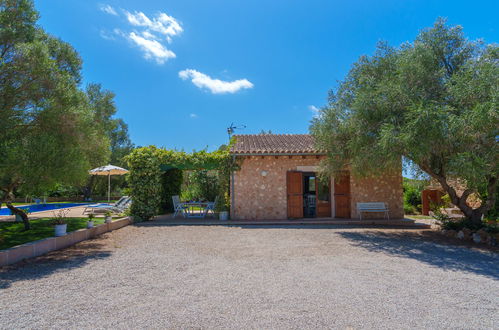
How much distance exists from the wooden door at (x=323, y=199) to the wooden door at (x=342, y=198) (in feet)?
1.20

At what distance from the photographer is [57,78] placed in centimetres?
603

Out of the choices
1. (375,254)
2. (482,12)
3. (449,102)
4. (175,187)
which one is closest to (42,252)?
(375,254)

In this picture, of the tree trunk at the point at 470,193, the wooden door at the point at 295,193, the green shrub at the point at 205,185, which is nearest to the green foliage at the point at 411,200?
the tree trunk at the point at 470,193

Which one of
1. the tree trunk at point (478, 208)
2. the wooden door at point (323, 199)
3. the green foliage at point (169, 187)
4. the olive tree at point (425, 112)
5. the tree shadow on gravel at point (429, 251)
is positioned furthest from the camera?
the green foliage at point (169, 187)

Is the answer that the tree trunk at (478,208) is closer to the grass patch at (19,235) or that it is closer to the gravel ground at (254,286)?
the gravel ground at (254,286)

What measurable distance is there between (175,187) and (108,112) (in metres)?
12.5

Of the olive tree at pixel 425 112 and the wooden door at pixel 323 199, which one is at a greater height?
the olive tree at pixel 425 112

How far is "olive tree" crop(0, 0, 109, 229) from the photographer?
5.32m

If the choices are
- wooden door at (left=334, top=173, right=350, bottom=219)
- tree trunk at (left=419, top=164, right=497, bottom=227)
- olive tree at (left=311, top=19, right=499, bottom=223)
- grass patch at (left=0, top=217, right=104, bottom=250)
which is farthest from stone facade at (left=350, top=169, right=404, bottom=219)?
grass patch at (left=0, top=217, right=104, bottom=250)

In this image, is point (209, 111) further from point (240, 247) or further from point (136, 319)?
point (136, 319)

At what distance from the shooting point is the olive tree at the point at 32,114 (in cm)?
532

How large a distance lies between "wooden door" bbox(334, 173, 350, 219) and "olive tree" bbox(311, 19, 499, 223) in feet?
7.93

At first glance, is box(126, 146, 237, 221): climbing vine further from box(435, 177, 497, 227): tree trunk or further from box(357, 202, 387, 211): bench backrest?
box(435, 177, 497, 227): tree trunk

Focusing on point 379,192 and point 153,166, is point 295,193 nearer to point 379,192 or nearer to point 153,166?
point 379,192
